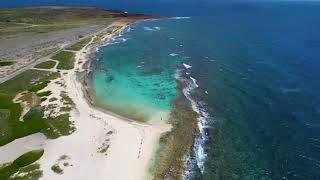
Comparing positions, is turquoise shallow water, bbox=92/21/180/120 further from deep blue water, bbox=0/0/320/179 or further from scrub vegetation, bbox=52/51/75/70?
scrub vegetation, bbox=52/51/75/70

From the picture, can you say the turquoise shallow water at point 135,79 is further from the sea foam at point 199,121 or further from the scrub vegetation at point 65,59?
the scrub vegetation at point 65,59

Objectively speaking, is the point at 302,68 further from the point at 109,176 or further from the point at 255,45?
the point at 109,176

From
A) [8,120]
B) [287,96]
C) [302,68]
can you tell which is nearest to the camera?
[8,120]

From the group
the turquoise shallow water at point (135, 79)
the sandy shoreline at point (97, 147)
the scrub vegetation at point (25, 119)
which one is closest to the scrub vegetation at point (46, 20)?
the turquoise shallow water at point (135, 79)

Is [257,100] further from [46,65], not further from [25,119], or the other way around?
[46,65]

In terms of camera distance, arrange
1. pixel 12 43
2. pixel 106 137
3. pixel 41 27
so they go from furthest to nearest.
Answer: pixel 41 27 < pixel 12 43 < pixel 106 137

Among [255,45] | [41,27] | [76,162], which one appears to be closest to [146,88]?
[76,162]

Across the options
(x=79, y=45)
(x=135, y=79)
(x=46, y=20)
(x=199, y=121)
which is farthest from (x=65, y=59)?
(x=46, y=20)
